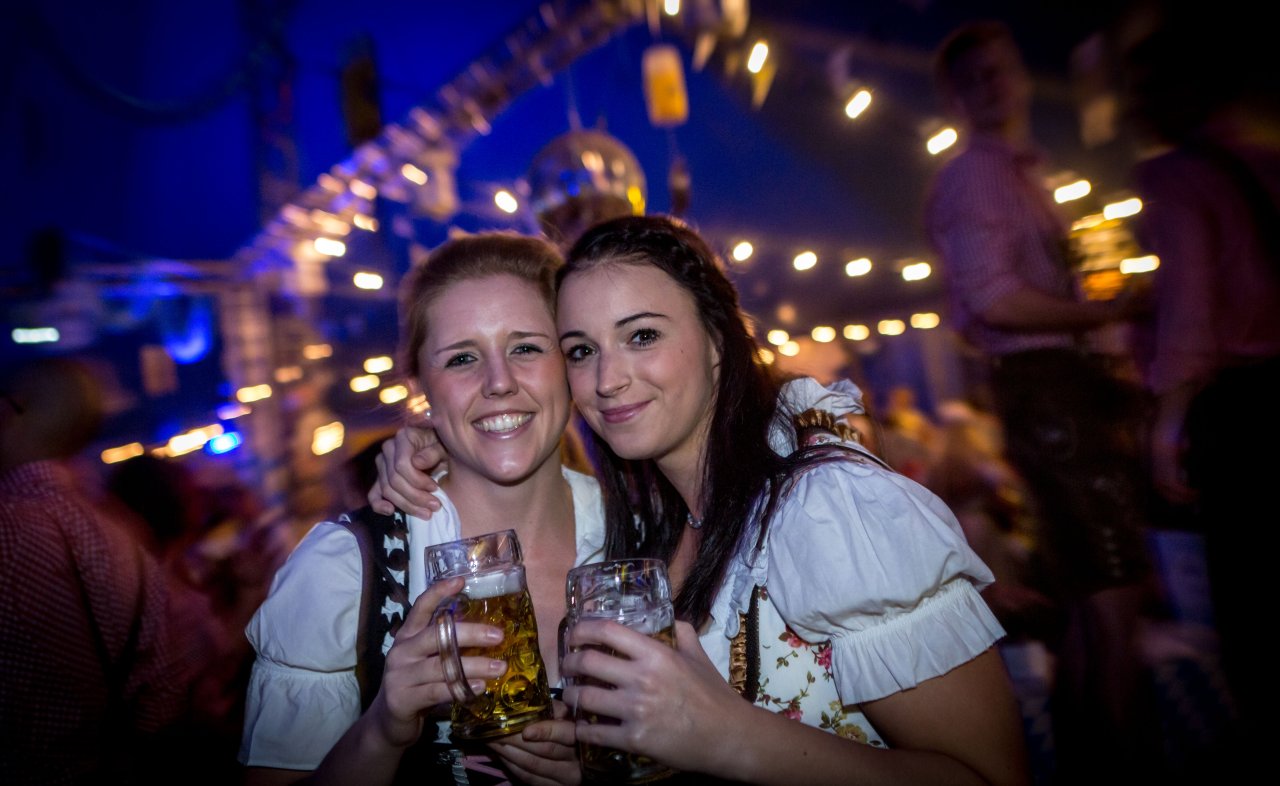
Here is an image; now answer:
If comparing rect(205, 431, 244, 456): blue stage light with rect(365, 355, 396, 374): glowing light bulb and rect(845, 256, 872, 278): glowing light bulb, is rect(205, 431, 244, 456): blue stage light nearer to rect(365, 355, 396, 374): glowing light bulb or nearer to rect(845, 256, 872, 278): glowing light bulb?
rect(365, 355, 396, 374): glowing light bulb

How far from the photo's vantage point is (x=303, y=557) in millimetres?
1459

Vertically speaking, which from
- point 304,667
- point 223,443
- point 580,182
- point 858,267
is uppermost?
point 858,267

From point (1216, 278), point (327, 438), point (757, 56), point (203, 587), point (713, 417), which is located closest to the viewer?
point (713, 417)

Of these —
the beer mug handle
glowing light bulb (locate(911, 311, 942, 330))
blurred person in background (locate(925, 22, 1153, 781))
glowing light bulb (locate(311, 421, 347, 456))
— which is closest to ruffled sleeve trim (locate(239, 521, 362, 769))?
the beer mug handle

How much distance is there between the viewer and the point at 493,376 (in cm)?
160

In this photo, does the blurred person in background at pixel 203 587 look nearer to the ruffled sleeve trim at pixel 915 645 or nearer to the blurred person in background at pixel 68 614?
the blurred person in background at pixel 68 614

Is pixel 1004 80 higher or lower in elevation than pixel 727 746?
higher

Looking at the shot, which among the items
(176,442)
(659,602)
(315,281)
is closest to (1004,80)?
(659,602)

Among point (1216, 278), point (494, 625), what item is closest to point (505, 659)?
point (494, 625)

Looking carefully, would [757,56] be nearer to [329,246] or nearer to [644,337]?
[644,337]

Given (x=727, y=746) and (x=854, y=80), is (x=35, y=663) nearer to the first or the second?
(x=727, y=746)

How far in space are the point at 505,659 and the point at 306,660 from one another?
576mm

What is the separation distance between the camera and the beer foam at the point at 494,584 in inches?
43.4

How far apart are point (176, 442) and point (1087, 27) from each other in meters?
11.0
